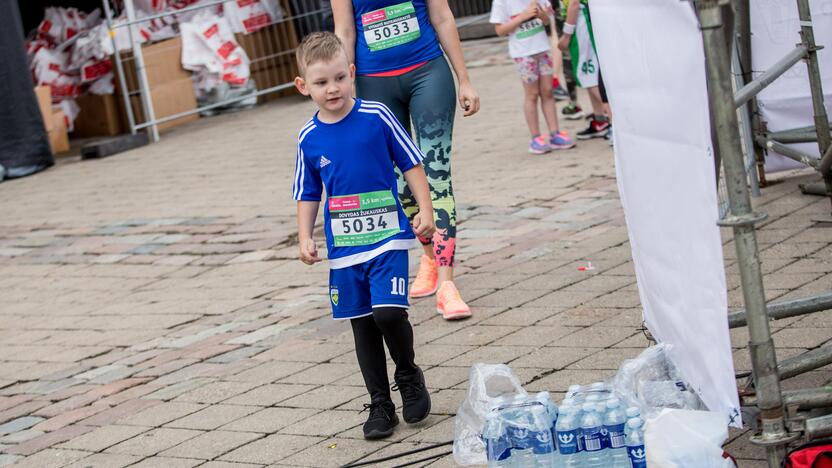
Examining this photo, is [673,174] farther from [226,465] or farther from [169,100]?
[169,100]

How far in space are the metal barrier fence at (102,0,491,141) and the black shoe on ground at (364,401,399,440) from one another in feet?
30.4

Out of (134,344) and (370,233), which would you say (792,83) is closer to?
(370,233)

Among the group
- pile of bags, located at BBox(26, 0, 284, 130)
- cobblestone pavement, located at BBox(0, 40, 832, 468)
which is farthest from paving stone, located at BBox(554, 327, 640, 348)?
pile of bags, located at BBox(26, 0, 284, 130)

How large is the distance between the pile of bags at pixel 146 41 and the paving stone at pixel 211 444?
10.2 metres

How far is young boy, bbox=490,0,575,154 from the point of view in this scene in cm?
954

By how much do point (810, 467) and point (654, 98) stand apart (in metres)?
1.07

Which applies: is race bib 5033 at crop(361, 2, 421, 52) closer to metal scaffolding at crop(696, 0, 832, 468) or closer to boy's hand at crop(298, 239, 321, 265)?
boy's hand at crop(298, 239, 321, 265)

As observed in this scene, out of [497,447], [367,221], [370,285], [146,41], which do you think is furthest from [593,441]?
[146,41]

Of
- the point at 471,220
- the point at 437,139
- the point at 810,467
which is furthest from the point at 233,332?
the point at 810,467

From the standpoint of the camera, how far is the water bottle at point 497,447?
3566 millimetres

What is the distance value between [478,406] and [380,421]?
482mm

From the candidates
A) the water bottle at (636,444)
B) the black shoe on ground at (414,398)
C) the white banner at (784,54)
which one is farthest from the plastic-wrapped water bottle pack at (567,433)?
the white banner at (784,54)

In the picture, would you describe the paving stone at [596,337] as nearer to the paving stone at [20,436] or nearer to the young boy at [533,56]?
the paving stone at [20,436]

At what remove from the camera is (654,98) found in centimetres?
338
